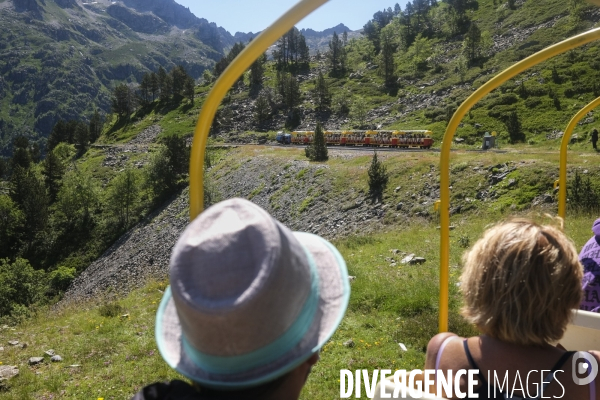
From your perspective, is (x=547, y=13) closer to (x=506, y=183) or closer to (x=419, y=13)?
(x=419, y=13)

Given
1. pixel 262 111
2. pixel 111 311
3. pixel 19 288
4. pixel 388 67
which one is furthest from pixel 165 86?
pixel 111 311

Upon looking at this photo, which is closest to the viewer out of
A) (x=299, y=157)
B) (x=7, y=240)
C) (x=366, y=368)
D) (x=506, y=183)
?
(x=366, y=368)

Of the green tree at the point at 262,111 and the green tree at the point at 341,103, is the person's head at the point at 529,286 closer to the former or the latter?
the green tree at the point at 341,103

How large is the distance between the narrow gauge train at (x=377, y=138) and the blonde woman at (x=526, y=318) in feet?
112

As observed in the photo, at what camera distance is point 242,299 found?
1.16 metres

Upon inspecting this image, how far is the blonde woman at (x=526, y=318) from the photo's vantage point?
67.6 inches

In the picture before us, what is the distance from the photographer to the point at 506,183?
58.7 feet

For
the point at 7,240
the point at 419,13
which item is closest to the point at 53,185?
the point at 7,240

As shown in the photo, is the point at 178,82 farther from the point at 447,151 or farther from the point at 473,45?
the point at 447,151

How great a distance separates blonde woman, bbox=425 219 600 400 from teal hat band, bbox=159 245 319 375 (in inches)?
33.5

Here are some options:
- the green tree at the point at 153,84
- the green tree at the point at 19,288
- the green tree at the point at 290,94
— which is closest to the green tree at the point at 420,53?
the green tree at the point at 290,94

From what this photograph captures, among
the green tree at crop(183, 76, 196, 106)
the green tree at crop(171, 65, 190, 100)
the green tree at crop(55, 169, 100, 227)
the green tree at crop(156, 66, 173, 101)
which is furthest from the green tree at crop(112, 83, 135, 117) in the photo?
the green tree at crop(55, 169, 100, 227)

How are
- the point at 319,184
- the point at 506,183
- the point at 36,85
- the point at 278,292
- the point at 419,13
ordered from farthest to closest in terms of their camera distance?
the point at 36,85 → the point at 419,13 → the point at 319,184 → the point at 506,183 → the point at 278,292

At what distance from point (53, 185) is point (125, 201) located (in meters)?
20.5
